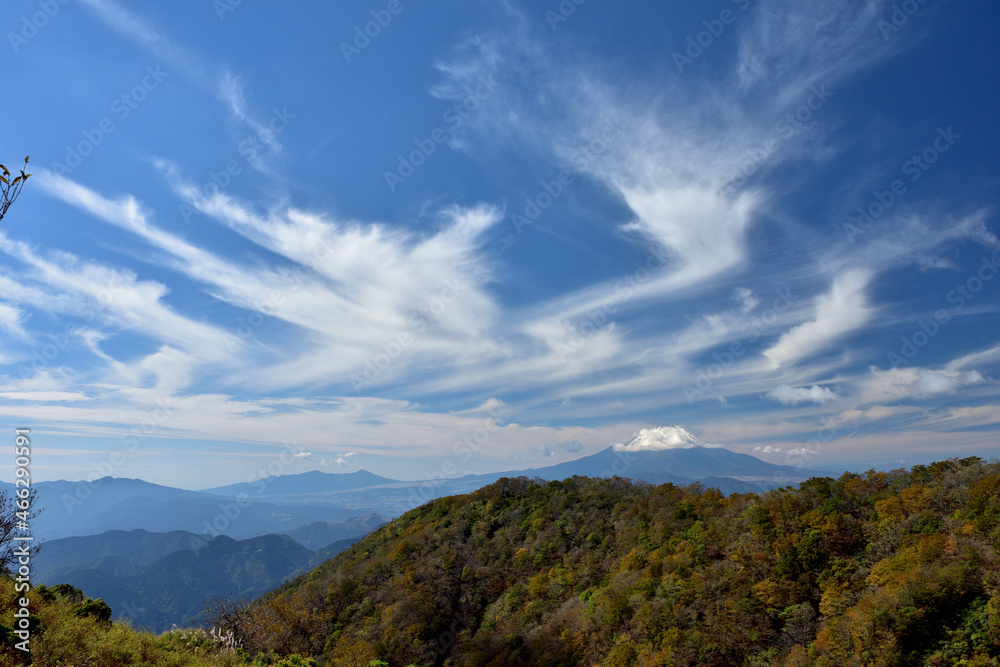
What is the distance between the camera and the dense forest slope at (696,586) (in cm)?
2084

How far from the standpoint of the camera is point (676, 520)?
140 ft

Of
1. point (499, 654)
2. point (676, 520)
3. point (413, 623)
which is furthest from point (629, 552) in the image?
point (413, 623)

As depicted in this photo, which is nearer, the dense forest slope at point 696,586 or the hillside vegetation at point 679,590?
the hillside vegetation at point 679,590

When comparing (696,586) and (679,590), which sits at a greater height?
(696,586)

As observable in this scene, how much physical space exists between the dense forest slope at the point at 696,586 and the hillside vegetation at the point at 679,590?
118 millimetres

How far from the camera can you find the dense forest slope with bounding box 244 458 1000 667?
821 inches

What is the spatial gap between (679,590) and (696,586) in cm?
126

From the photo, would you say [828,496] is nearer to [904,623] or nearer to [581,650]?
[904,623]

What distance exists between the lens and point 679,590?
31.3 m

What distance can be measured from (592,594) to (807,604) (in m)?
18.0

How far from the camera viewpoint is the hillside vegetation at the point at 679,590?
65.7 ft

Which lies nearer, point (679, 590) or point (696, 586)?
point (696, 586)

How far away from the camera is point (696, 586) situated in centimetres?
3081

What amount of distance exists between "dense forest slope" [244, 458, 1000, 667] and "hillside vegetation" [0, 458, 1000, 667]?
4.6 inches
